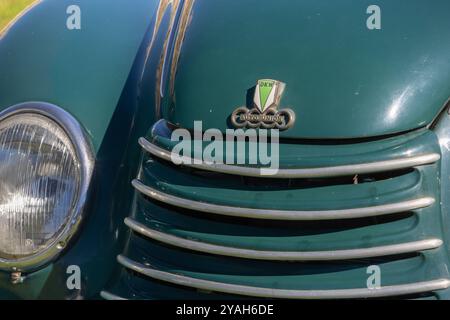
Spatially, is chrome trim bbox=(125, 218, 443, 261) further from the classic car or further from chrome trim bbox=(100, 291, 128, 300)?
chrome trim bbox=(100, 291, 128, 300)

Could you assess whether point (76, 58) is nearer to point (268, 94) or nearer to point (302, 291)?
point (268, 94)

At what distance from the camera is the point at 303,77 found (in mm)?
2508

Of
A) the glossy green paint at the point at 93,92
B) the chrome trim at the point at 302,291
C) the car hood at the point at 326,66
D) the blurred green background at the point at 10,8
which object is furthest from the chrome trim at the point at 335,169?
the blurred green background at the point at 10,8

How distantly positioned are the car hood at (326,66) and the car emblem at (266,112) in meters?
0.02

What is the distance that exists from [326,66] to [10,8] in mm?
6764

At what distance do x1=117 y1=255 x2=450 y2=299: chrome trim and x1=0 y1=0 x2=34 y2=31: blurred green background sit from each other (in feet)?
19.8

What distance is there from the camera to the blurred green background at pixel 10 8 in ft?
26.7

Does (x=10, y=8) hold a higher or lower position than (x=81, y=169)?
higher

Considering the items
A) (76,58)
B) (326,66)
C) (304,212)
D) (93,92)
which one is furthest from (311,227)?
(76,58)

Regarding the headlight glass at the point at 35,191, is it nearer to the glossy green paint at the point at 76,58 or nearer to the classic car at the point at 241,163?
the classic car at the point at 241,163

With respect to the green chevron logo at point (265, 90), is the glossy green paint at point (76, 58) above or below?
above

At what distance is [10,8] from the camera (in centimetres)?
862

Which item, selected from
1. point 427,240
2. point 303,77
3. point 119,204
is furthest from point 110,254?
point 427,240
